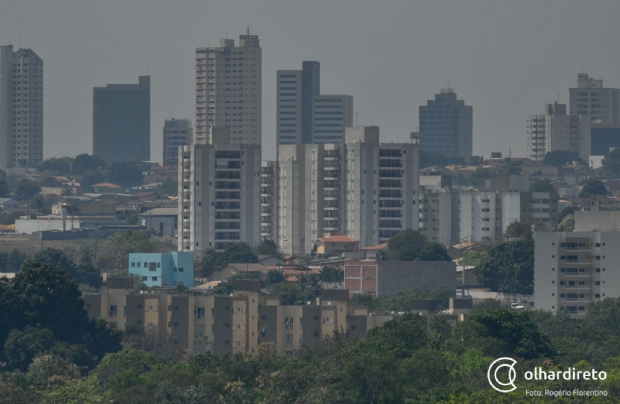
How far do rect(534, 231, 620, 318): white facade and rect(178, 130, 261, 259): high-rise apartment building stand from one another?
3850cm

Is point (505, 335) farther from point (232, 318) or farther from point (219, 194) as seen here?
point (219, 194)

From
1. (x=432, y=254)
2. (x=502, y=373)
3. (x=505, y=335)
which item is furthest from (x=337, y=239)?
(x=502, y=373)

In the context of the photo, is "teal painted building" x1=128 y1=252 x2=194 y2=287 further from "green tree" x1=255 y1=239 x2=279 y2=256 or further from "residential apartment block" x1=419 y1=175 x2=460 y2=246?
"residential apartment block" x1=419 y1=175 x2=460 y2=246

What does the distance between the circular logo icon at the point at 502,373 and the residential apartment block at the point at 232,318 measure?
21983 millimetres

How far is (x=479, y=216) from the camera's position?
535ft

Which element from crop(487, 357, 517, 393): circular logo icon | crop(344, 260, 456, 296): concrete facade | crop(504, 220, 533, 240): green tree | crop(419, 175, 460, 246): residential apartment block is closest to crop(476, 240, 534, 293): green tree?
crop(344, 260, 456, 296): concrete facade

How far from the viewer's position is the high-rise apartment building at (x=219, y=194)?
150 meters

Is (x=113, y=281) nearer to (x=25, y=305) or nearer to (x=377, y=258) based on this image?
(x=25, y=305)

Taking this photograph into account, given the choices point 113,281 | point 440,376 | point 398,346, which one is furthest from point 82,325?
point 440,376

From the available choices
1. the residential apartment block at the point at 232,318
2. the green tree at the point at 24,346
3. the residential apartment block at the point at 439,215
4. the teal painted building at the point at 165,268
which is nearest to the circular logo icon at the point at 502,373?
the green tree at the point at 24,346

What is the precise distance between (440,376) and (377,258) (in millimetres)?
74236

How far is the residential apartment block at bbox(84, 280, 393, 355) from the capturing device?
89.1 metres

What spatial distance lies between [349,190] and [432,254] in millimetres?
23717

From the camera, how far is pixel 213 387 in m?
63.6
